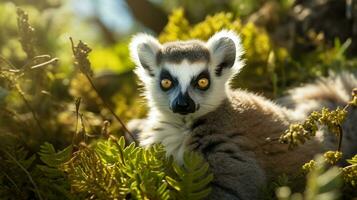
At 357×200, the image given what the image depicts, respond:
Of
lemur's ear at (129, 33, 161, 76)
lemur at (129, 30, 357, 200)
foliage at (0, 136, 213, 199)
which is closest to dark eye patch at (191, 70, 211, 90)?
lemur at (129, 30, 357, 200)

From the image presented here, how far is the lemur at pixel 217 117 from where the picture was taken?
425 centimetres

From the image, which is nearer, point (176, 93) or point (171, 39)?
point (176, 93)

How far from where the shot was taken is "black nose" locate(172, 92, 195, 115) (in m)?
4.54

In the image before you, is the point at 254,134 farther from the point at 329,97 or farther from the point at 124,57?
the point at 124,57

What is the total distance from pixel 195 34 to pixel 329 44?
161 centimetres

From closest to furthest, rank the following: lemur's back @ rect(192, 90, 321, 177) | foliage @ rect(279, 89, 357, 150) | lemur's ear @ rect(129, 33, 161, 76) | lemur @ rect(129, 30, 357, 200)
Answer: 1. foliage @ rect(279, 89, 357, 150)
2. lemur @ rect(129, 30, 357, 200)
3. lemur's back @ rect(192, 90, 321, 177)
4. lemur's ear @ rect(129, 33, 161, 76)

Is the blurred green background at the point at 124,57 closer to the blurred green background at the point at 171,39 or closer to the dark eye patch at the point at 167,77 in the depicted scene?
the blurred green background at the point at 171,39

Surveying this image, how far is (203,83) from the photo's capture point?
4.88 metres

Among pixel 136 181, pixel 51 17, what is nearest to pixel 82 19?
pixel 51 17

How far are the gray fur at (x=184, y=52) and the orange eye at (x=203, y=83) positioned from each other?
0.16m

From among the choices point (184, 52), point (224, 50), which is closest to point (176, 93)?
point (184, 52)

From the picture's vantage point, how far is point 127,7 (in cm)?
927

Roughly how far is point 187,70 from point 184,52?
0.56ft

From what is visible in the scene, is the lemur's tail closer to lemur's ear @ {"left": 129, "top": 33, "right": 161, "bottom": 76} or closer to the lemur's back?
the lemur's back
